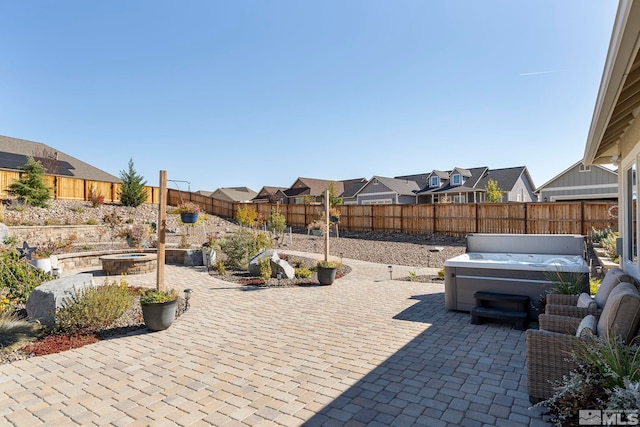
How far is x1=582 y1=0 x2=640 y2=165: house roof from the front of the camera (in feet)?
6.06

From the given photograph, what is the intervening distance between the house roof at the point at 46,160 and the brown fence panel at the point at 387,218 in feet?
63.2

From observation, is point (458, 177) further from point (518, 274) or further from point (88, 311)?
point (88, 311)

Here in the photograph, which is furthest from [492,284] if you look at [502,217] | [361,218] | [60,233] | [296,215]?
[296,215]

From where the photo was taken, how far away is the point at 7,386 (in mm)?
3148

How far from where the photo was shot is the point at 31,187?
53.3 ft

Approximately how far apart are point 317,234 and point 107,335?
14.9 metres

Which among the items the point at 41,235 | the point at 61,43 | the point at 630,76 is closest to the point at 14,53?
the point at 61,43

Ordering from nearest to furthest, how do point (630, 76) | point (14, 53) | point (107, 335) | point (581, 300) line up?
point (630, 76)
point (581, 300)
point (107, 335)
point (14, 53)

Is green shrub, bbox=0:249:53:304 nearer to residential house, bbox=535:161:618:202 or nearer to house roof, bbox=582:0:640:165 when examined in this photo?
house roof, bbox=582:0:640:165

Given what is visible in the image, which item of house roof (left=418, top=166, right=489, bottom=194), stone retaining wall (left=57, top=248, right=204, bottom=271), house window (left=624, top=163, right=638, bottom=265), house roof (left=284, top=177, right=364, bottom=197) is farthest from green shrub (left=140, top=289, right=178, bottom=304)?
house roof (left=284, top=177, right=364, bottom=197)

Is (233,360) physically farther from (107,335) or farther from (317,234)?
(317,234)

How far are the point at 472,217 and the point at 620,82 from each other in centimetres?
1562

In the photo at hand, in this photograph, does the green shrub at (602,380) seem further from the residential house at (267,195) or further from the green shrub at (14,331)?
the residential house at (267,195)

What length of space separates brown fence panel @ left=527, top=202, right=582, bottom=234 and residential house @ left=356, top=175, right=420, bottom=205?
13851 millimetres
